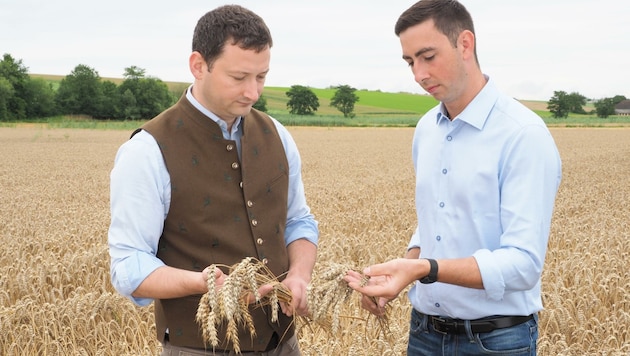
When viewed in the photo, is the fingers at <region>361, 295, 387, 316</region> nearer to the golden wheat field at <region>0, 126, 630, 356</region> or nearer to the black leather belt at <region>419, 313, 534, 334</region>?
the golden wheat field at <region>0, 126, 630, 356</region>

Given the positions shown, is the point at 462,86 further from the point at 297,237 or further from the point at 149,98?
the point at 149,98

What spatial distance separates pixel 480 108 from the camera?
2.72m

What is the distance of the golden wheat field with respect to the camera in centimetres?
522

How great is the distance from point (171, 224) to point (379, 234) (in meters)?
6.65

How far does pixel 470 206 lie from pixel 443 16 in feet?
2.42

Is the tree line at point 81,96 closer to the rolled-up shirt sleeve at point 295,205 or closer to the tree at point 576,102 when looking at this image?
the tree at point 576,102

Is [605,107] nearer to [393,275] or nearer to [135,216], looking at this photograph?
[393,275]

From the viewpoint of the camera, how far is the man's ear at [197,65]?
262cm

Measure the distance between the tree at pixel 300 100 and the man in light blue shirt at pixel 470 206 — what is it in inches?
4188

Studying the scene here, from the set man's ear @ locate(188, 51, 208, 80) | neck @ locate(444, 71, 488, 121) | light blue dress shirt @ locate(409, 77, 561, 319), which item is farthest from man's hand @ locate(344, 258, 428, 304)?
man's ear @ locate(188, 51, 208, 80)

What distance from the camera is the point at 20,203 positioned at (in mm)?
13883

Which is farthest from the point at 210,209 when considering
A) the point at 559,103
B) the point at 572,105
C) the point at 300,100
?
the point at 572,105

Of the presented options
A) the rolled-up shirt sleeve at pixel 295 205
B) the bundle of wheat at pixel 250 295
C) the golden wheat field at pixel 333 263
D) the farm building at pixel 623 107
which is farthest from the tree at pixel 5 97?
the farm building at pixel 623 107

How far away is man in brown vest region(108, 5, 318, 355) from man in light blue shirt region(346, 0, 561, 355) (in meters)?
0.46
